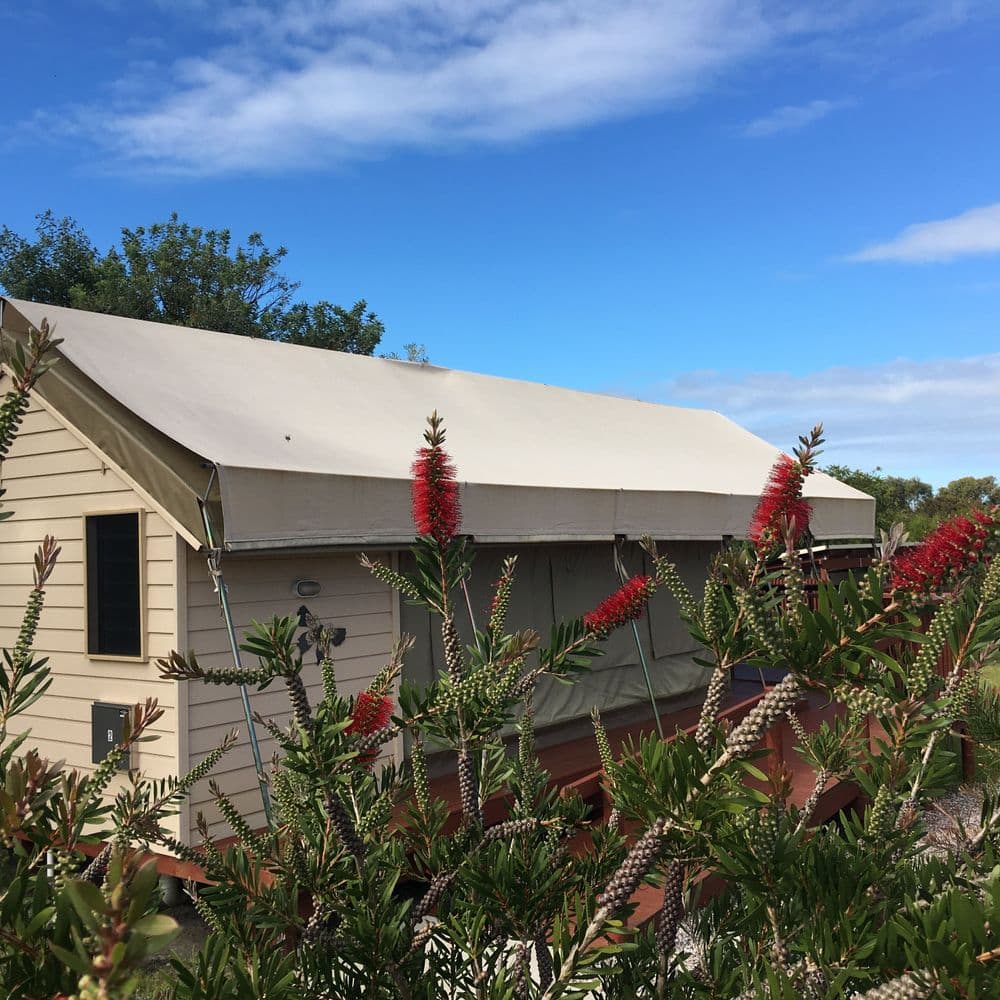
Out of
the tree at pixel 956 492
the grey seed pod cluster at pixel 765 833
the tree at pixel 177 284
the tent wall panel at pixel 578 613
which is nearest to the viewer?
the grey seed pod cluster at pixel 765 833

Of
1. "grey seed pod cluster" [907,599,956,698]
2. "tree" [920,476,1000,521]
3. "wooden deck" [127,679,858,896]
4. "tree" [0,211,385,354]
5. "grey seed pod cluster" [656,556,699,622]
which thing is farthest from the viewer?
"tree" [920,476,1000,521]

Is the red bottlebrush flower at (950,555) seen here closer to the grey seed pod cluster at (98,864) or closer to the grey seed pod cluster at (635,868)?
the grey seed pod cluster at (635,868)

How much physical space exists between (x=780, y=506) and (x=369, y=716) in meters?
0.74

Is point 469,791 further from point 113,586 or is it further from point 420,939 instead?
point 113,586

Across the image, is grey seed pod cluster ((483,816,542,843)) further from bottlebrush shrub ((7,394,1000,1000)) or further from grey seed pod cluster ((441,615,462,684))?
grey seed pod cluster ((441,615,462,684))

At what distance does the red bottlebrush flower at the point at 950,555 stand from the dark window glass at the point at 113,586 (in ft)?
15.9

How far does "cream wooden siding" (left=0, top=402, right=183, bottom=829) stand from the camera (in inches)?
204

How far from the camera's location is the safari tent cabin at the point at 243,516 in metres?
5.07

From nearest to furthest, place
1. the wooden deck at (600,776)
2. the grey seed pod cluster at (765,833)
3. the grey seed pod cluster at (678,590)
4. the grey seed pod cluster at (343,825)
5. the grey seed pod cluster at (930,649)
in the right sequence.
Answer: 1. the grey seed pod cluster at (930,649)
2. the grey seed pod cluster at (765,833)
3. the grey seed pod cluster at (343,825)
4. the grey seed pod cluster at (678,590)
5. the wooden deck at (600,776)

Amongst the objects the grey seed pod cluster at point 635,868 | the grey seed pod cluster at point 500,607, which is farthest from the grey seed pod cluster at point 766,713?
the grey seed pod cluster at point 500,607

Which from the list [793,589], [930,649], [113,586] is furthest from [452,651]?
[113,586]

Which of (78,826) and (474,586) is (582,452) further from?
(78,826)

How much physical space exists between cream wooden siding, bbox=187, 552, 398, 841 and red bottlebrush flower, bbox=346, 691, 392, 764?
133 inches

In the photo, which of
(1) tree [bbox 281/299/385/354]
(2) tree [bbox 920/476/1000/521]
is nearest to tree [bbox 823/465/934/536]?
(2) tree [bbox 920/476/1000/521]
